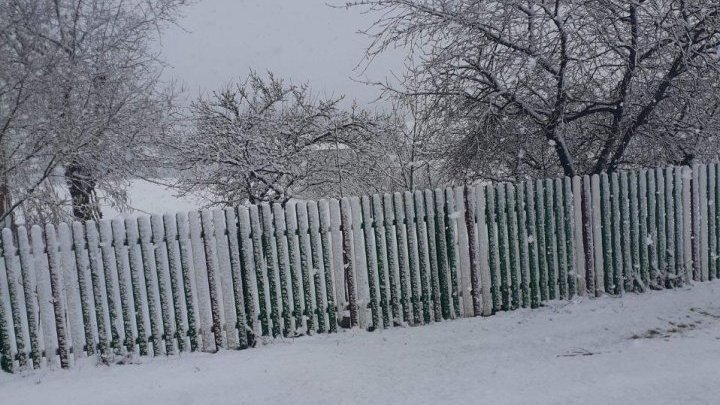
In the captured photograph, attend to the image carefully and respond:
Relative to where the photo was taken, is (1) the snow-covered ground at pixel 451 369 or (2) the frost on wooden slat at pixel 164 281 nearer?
(1) the snow-covered ground at pixel 451 369

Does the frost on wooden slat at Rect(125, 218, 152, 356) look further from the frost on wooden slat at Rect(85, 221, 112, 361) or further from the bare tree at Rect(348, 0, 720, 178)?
the bare tree at Rect(348, 0, 720, 178)

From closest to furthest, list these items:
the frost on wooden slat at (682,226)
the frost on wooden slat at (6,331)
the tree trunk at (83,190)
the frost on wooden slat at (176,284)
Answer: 1. the frost on wooden slat at (6,331)
2. the frost on wooden slat at (176,284)
3. the frost on wooden slat at (682,226)
4. the tree trunk at (83,190)

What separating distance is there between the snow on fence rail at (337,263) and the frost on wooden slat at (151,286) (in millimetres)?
13

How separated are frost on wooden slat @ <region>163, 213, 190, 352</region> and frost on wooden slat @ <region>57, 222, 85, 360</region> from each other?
35.0 inches

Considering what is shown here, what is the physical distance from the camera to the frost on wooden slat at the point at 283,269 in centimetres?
563

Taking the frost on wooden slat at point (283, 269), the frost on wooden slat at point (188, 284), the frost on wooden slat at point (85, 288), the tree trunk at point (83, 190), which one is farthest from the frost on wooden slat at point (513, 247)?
the tree trunk at point (83, 190)

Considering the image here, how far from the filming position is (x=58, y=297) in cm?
517

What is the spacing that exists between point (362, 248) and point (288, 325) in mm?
1166

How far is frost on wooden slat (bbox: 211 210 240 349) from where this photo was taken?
550cm

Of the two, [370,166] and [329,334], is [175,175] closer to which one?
[370,166]

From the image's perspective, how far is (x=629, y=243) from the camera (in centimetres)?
692

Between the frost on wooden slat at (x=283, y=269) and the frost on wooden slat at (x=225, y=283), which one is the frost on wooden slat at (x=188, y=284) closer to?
the frost on wooden slat at (x=225, y=283)

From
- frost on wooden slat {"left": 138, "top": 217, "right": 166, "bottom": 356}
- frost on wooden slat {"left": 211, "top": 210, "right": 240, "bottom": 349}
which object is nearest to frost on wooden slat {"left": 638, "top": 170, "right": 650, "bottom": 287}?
frost on wooden slat {"left": 211, "top": 210, "right": 240, "bottom": 349}

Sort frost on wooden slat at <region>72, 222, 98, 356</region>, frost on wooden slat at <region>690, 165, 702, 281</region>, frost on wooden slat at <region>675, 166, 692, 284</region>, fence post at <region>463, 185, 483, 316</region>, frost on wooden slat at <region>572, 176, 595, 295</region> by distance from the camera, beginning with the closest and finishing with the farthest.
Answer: frost on wooden slat at <region>72, 222, 98, 356</region>, fence post at <region>463, 185, 483, 316</region>, frost on wooden slat at <region>572, 176, 595, 295</region>, frost on wooden slat at <region>675, 166, 692, 284</region>, frost on wooden slat at <region>690, 165, 702, 281</region>
